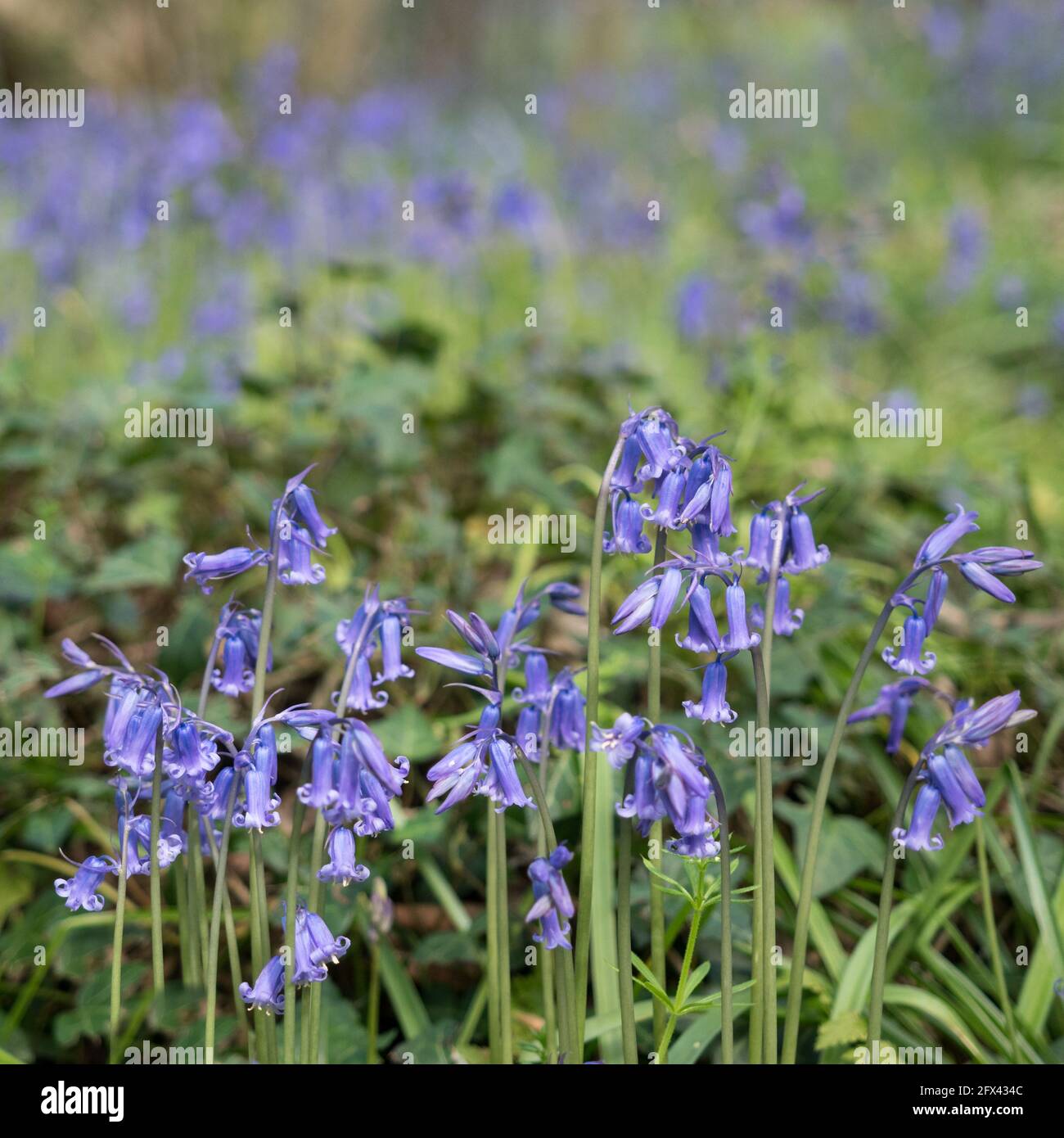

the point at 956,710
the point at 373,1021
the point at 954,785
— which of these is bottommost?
the point at 373,1021

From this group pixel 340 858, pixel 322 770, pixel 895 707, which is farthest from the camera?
pixel 895 707

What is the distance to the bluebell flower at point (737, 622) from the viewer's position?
1.82m

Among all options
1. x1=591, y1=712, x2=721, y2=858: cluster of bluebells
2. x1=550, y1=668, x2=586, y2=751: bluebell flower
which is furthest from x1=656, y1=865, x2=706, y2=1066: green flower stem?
x1=550, y1=668, x2=586, y2=751: bluebell flower

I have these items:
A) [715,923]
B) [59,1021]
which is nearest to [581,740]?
[715,923]

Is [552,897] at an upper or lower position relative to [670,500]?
lower

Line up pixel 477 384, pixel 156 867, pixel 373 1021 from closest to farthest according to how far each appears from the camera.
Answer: pixel 156 867
pixel 373 1021
pixel 477 384

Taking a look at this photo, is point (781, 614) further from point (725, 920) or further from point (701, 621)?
point (725, 920)

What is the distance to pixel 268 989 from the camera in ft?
5.99

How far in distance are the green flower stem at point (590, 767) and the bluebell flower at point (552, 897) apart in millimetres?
41

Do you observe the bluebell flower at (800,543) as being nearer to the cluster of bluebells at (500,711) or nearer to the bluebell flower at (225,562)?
the cluster of bluebells at (500,711)

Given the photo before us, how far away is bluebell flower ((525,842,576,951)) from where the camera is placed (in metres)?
1.89

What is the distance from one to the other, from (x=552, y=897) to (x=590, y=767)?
0.75ft

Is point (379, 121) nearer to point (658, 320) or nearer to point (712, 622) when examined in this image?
point (658, 320)

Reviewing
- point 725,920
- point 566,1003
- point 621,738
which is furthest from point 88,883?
point 725,920
